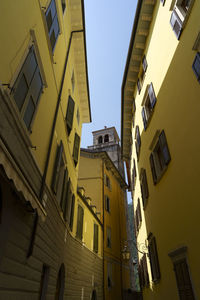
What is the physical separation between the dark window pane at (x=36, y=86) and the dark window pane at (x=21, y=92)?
0.38 meters

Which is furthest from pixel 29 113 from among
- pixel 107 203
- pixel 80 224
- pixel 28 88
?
pixel 107 203

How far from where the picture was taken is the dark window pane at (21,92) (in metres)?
4.39

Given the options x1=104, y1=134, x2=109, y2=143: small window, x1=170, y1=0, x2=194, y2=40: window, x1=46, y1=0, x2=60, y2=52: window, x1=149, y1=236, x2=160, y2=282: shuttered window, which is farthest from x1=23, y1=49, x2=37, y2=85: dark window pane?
x1=104, y1=134, x2=109, y2=143: small window

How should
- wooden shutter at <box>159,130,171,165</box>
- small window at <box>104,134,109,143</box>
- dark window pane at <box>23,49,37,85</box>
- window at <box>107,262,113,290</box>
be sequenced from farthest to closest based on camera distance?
small window at <box>104,134,109,143</box>, window at <box>107,262,113,290</box>, wooden shutter at <box>159,130,171,165</box>, dark window pane at <box>23,49,37,85</box>

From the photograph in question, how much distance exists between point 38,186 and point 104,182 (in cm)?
1594

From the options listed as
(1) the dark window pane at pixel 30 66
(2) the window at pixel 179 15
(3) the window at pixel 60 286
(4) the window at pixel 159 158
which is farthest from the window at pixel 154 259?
(2) the window at pixel 179 15

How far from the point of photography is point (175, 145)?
6.63 meters

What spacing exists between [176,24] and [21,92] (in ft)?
18.8

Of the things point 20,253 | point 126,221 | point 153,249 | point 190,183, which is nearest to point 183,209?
point 190,183

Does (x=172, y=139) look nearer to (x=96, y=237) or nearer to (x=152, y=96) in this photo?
(x=152, y=96)

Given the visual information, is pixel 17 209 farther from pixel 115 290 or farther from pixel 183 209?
pixel 115 290

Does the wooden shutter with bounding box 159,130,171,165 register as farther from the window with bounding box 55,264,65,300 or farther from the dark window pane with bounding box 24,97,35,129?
the window with bounding box 55,264,65,300

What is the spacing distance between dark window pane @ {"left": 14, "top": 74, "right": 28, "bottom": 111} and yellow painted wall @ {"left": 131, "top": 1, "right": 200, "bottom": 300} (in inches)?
163

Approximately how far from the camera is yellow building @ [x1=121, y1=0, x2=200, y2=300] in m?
5.50
